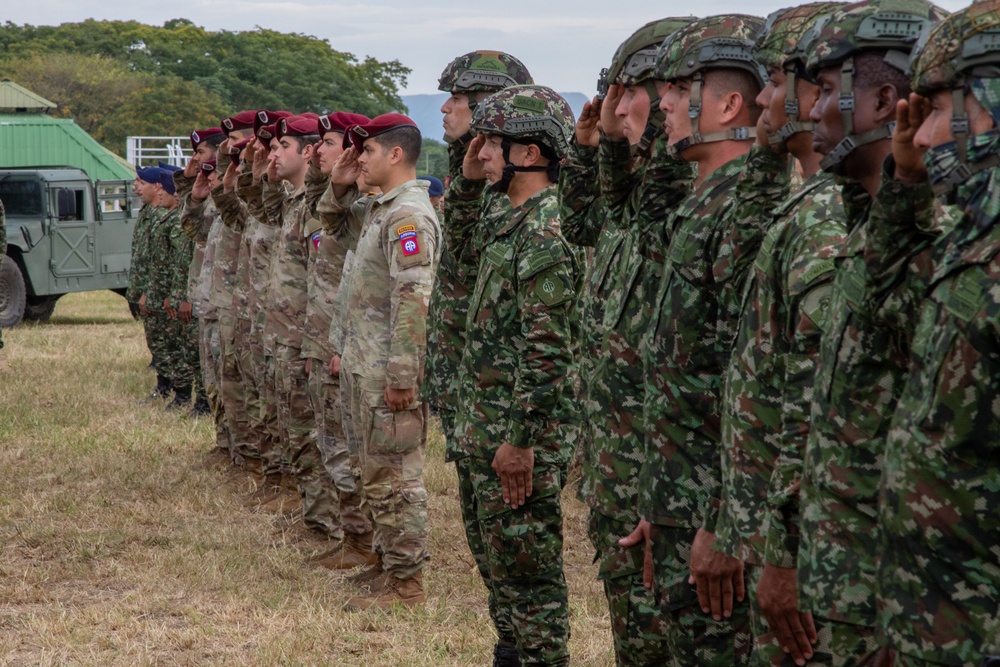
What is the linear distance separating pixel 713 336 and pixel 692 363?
83mm

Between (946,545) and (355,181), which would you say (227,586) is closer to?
(355,181)

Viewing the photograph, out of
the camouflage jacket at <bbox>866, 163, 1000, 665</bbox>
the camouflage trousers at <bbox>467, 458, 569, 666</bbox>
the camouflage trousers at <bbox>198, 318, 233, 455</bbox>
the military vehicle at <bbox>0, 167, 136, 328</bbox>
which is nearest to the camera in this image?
the camouflage jacket at <bbox>866, 163, 1000, 665</bbox>

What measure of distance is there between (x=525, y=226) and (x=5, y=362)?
1115cm

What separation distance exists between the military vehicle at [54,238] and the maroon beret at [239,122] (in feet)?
35.2

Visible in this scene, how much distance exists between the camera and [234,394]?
28.1 feet

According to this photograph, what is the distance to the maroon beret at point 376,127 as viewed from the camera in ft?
19.3

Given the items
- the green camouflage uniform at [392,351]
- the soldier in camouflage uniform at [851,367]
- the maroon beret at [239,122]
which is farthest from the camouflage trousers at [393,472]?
the soldier in camouflage uniform at [851,367]

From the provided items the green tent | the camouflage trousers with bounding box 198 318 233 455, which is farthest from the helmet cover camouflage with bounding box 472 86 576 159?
the green tent

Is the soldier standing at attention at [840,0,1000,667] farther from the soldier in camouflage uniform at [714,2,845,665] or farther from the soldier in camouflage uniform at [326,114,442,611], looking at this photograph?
the soldier in camouflage uniform at [326,114,442,611]

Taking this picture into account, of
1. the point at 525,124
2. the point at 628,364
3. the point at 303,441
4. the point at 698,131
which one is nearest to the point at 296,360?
the point at 303,441

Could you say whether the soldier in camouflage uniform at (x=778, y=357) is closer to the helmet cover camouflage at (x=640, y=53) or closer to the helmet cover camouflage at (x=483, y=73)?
the helmet cover camouflage at (x=640, y=53)

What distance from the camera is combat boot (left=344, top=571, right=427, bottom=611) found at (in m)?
5.73

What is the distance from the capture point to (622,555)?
11.8ft

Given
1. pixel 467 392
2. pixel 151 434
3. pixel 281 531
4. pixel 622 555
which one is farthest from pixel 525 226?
pixel 151 434
